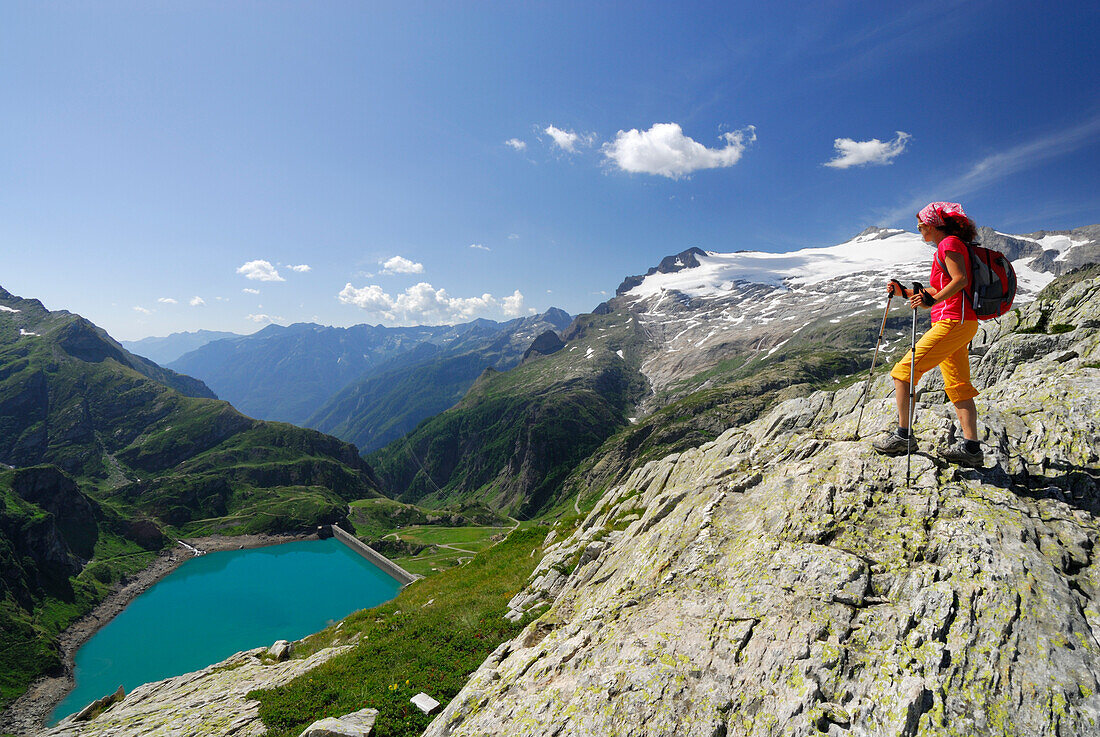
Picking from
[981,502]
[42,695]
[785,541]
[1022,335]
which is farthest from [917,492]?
[42,695]

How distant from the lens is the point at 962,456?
11.2m

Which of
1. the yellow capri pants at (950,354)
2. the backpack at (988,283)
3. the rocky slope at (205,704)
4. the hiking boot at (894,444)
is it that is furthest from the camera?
the rocky slope at (205,704)

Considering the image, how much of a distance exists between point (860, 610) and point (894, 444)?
558 centimetres

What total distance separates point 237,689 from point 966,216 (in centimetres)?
3308

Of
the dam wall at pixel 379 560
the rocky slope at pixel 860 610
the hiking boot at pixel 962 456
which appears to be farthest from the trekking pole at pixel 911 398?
the dam wall at pixel 379 560

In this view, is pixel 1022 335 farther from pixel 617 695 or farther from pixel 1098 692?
pixel 617 695

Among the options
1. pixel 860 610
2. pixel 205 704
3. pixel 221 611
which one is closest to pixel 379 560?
pixel 221 611

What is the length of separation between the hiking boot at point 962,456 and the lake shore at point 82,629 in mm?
76224

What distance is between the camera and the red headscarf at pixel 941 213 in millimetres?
10133

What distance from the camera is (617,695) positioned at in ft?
29.2

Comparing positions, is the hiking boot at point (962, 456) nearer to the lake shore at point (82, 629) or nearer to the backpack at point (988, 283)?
the backpack at point (988, 283)

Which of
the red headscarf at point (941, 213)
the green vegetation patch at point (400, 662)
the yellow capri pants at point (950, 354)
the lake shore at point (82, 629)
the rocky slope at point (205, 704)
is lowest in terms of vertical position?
the lake shore at point (82, 629)

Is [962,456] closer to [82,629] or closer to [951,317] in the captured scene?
[951,317]

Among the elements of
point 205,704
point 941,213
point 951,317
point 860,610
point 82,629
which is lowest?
point 82,629
